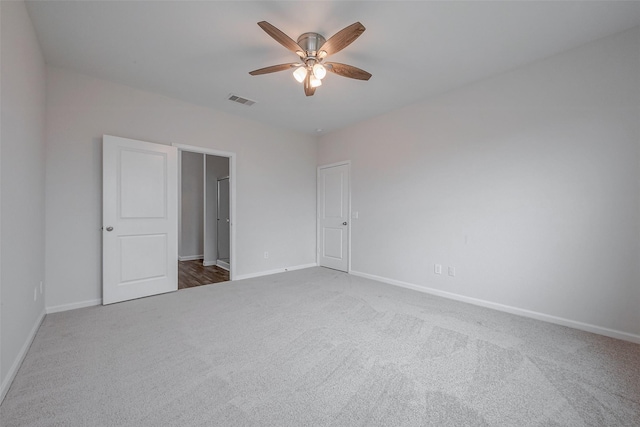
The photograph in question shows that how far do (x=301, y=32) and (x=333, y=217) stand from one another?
329 cm

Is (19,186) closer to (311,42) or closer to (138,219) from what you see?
(138,219)

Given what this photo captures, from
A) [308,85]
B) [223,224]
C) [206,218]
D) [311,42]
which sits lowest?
[223,224]

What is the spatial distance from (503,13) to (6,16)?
3.46m

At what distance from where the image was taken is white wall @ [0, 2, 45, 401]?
1.62 metres

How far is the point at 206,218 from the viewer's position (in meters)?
5.61

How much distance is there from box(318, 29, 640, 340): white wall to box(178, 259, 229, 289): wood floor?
2.89 metres

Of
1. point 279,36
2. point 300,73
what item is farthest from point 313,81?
point 279,36

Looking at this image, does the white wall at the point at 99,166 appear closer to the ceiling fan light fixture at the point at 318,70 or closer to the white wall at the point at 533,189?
the white wall at the point at 533,189

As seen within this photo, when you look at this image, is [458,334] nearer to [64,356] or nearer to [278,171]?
[64,356]

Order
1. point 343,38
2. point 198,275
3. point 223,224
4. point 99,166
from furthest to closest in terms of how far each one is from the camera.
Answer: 1. point 223,224
2. point 198,275
3. point 99,166
4. point 343,38

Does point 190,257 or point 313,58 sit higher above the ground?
point 313,58

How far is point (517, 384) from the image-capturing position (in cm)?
167

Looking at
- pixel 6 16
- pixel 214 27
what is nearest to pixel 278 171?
pixel 214 27

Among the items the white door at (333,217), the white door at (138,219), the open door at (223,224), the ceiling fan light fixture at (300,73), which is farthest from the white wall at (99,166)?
the ceiling fan light fixture at (300,73)
